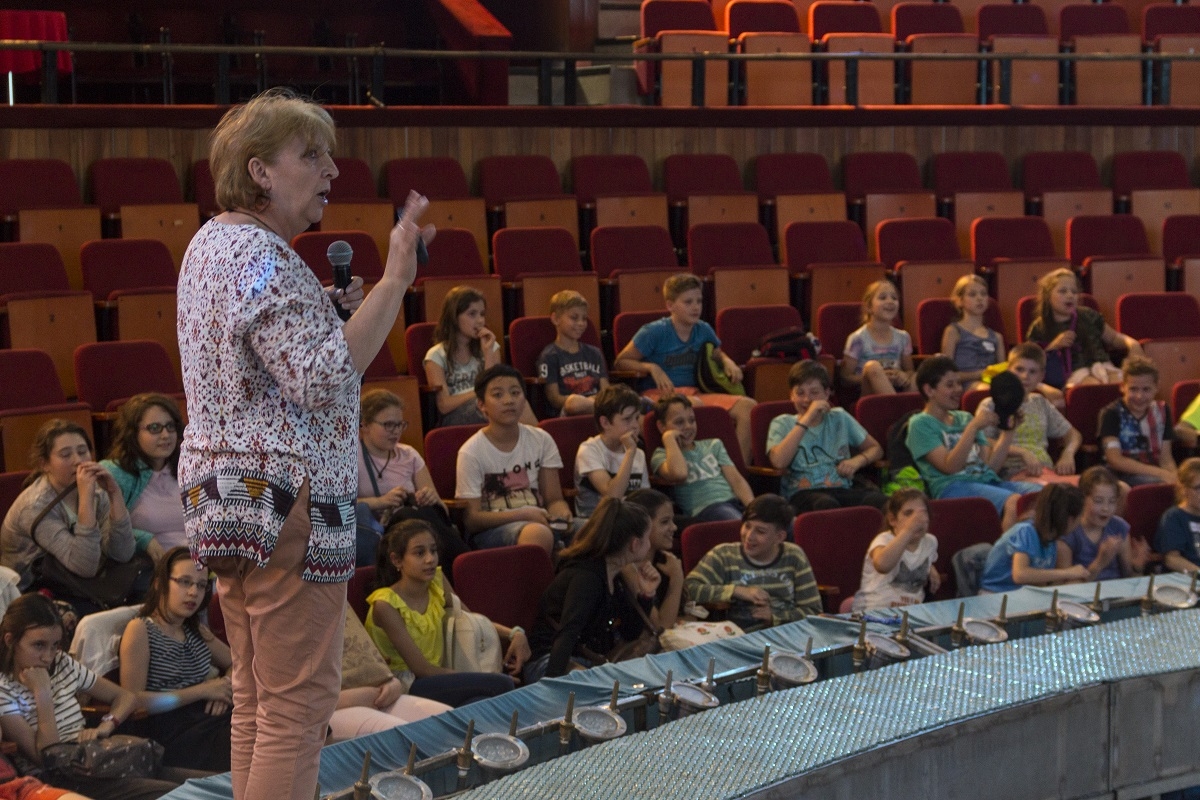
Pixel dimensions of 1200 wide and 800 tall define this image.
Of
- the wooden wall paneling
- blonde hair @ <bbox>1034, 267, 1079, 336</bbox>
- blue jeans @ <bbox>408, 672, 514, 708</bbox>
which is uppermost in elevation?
the wooden wall paneling

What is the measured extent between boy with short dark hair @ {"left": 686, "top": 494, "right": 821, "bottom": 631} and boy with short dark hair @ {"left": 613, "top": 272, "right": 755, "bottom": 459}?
1.02 meters

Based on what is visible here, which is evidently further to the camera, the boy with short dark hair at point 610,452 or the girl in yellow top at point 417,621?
the boy with short dark hair at point 610,452

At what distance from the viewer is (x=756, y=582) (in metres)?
3.42

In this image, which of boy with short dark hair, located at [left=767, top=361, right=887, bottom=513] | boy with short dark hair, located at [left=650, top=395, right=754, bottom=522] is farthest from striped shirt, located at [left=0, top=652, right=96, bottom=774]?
boy with short dark hair, located at [left=767, top=361, right=887, bottom=513]

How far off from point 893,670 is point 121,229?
311cm

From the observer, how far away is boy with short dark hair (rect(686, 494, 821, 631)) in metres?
3.38

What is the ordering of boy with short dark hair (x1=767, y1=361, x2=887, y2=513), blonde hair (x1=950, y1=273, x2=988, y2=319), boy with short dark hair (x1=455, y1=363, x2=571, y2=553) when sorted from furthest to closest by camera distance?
blonde hair (x1=950, y1=273, x2=988, y2=319)
boy with short dark hair (x1=767, y1=361, x2=887, y2=513)
boy with short dark hair (x1=455, y1=363, x2=571, y2=553)

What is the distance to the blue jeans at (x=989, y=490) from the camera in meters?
4.09

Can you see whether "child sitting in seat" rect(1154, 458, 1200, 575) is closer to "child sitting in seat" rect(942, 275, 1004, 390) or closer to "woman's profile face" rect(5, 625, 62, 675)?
"child sitting in seat" rect(942, 275, 1004, 390)

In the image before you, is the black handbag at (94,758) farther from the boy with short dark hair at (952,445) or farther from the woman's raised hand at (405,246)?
the boy with short dark hair at (952,445)

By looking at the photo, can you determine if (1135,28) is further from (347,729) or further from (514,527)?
(347,729)

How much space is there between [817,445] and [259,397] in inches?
113

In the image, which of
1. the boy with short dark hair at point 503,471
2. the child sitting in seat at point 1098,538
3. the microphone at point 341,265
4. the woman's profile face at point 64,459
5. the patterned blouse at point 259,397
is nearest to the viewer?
the patterned blouse at point 259,397

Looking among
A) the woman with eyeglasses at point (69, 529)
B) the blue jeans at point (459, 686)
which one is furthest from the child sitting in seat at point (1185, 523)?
the woman with eyeglasses at point (69, 529)
